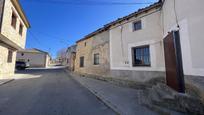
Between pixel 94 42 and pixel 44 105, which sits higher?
pixel 94 42

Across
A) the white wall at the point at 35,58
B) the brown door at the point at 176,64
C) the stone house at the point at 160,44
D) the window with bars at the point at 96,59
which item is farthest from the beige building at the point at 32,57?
the brown door at the point at 176,64

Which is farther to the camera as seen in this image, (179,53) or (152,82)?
(152,82)

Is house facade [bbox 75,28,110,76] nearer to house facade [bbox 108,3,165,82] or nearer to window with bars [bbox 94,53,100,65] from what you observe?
window with bars [bbox 94,53,100,65]

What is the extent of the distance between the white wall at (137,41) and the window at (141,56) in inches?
12.4

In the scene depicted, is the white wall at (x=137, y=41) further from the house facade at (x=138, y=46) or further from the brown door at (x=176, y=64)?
the brown door at (x=176, y=64)

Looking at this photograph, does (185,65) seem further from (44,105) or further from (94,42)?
(94,42)

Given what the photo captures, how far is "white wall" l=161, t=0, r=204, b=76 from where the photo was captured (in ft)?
12.0

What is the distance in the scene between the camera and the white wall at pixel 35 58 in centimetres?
3394

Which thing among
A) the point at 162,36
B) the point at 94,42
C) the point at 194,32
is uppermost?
the point at 94,42

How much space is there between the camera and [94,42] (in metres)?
12.2

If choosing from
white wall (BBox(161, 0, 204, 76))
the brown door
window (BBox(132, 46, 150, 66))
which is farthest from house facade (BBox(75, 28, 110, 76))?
white wall (BBox(161, 0, 204, 76))

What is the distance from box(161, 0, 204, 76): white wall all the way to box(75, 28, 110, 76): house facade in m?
6.09

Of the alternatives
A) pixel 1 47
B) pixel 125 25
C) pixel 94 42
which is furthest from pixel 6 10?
pixel 125 25

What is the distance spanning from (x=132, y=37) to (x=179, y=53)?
12.1 ft
